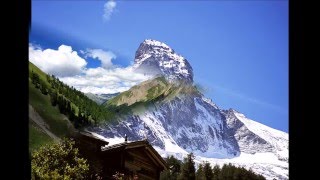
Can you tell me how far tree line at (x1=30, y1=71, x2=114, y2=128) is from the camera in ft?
61.7

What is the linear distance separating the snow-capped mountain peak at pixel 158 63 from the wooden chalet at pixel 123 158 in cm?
1974

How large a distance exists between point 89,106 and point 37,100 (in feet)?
13.7

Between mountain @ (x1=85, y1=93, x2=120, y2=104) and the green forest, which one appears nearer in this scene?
the green forest

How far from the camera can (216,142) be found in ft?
299

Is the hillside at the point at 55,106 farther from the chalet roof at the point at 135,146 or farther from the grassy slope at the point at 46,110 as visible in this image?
the chalet roof at the point at 135,146

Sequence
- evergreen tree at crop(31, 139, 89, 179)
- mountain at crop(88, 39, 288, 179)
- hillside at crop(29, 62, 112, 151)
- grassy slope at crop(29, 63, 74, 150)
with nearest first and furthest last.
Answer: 1. evergreen tree at crop(31, 139, 89, 179)
2. grassy slope at crop(29, 63, 74, 150)
3. hillside at crop(29, 62, 112, 151)
4. mountain at crop(88, 39, 288, 179)

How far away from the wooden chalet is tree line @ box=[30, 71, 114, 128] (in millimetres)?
3758

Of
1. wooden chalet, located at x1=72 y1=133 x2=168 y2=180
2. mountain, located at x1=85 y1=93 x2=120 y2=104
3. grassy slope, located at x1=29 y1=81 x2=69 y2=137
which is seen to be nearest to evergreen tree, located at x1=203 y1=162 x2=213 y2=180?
mountain, located at x1=85 y1=93 x2=120 y2=104

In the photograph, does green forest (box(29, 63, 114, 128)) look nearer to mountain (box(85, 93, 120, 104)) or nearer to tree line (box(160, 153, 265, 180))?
mountain (box(85, 93, 120, 104))

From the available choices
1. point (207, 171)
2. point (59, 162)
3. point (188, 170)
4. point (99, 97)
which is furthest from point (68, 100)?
point (207, 171)

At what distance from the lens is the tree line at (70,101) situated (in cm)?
1880

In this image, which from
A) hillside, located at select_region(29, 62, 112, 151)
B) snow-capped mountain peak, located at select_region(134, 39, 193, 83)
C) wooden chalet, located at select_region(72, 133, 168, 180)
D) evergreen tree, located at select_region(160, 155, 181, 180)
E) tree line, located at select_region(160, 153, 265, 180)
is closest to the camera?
wooden chalet, located at select_region(72, 133, 168, 180)

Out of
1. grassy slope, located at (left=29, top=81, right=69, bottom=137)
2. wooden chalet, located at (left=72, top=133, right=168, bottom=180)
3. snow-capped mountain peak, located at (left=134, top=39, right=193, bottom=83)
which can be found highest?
snow-capped mountain peak, located at (left=134, top=39, right=193, bottom=83)
